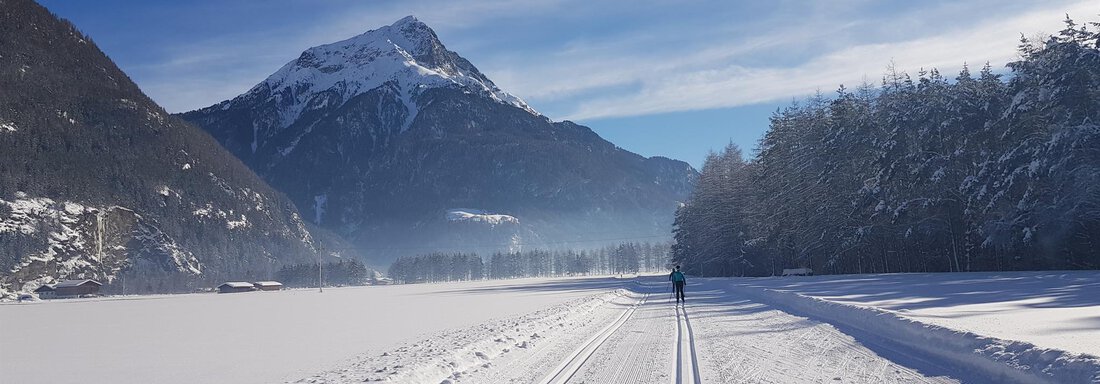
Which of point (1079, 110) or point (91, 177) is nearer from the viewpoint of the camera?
point (1079, 110)

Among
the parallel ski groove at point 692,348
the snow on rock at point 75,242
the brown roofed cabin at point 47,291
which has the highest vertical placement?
the snow on rock at point 75,242

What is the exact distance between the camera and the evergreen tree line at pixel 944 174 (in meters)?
33.6

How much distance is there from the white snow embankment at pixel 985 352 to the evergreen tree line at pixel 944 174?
78.5 ft

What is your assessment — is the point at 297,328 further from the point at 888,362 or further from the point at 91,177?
the point at 91,177

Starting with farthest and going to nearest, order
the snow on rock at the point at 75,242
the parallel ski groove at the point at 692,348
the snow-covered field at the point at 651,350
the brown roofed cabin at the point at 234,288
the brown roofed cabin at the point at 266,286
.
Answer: the brown roofed cabin at the point at 266,286 → the brown roofed cabin at the point at 234,288 → the snow on rock at the point at 75,242 → the parallel ski groove at the point at 692,348 → the snow-covered field at the point at 651,350

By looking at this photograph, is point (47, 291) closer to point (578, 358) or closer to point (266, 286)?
point (266, 286)

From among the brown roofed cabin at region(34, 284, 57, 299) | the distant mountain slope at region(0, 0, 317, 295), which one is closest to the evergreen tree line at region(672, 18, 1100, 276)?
the brown roofed cabin at region(34, 284, 57, 299)

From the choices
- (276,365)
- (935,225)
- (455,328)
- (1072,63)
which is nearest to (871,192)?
(935,225)

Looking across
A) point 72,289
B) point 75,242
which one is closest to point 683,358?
point 72,289

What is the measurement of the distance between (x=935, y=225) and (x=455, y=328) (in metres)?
34.0

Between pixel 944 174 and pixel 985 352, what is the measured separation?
35.1m

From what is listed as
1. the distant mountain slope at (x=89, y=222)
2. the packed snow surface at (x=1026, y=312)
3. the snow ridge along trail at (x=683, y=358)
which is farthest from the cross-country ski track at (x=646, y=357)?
the distant mountain slope at (x=89, y=222)

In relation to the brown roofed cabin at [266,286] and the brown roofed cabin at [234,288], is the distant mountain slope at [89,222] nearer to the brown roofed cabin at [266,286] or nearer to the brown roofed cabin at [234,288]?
the brown roofed cabin at [234,288]

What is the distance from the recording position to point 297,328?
23734mm
